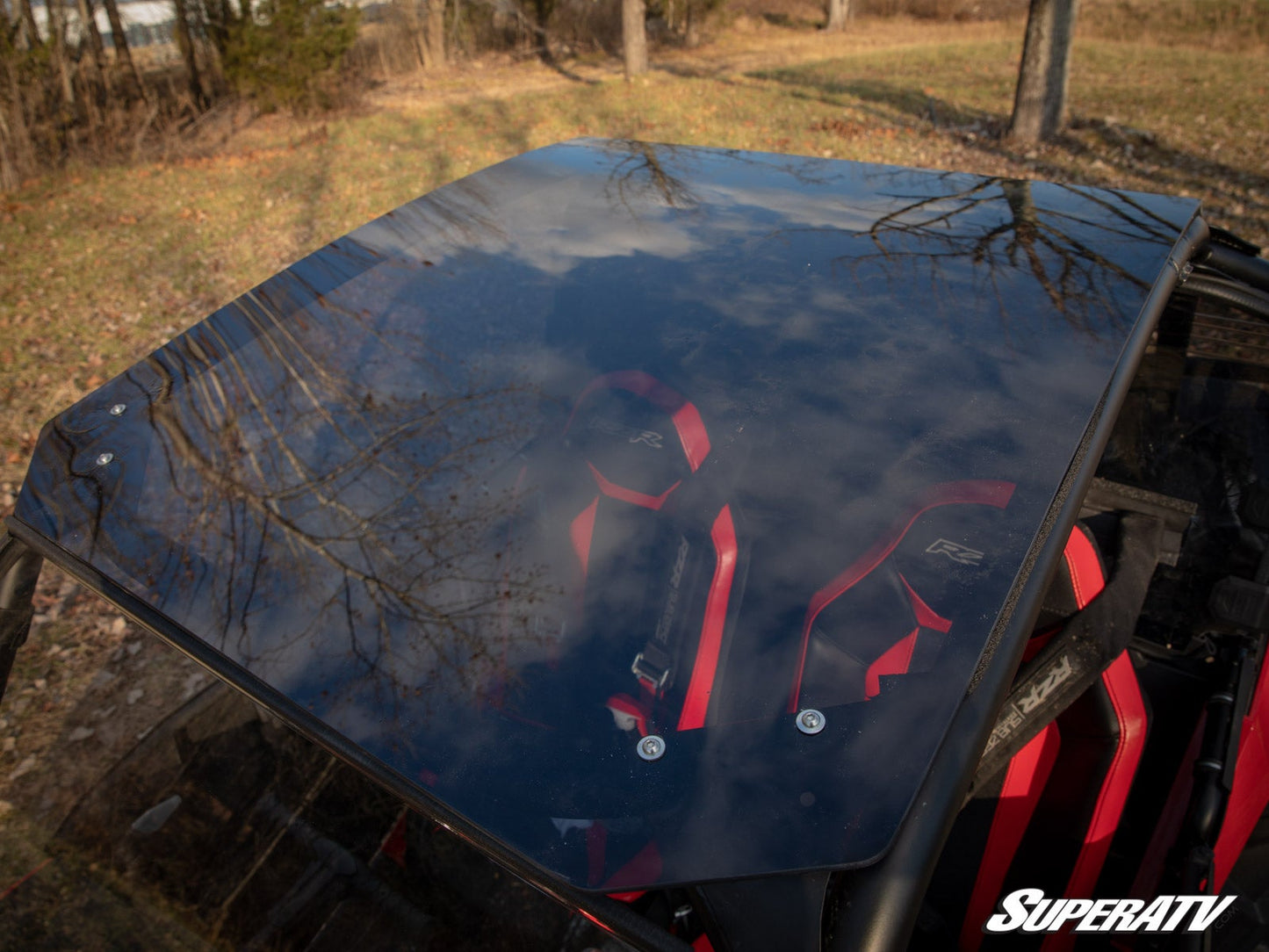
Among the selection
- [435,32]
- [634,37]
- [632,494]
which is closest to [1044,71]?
[634,37]

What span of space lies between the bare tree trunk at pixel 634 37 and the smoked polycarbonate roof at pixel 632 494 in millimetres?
16989

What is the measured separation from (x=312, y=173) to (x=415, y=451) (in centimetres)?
1105

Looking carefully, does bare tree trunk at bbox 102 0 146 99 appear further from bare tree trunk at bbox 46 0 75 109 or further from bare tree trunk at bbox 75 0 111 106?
bare tree trunk at bbox 46 0 75 109

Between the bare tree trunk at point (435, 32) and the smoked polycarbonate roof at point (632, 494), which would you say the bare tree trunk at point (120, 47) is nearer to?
the bare tree trunk at point (435, 32)

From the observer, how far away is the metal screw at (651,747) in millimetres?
1002

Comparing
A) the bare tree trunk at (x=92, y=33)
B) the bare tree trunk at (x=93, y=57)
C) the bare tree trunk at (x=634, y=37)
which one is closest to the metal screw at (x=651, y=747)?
the bare tree trunk at (x=93, y=57)

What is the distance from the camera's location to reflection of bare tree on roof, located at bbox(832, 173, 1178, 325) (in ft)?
5.06

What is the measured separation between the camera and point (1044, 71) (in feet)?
34.7

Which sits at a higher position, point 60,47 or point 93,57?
point 60,47

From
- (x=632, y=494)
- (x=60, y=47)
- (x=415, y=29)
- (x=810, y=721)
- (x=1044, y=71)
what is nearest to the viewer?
(x=810, y=721)

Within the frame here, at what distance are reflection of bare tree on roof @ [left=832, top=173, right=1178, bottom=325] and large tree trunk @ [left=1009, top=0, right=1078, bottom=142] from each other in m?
10.8

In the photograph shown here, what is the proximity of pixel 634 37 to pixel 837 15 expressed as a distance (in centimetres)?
1229

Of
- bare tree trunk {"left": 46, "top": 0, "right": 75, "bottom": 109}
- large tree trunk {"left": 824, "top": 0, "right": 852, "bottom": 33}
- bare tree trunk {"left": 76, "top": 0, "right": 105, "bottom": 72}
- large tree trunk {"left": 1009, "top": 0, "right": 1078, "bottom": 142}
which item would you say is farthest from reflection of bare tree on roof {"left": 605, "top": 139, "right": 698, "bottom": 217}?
large tree trunk {"left": 824, "top": 0, "right": 852, "bottom": 33}

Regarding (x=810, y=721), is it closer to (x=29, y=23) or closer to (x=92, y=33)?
(x=29, y=23)
